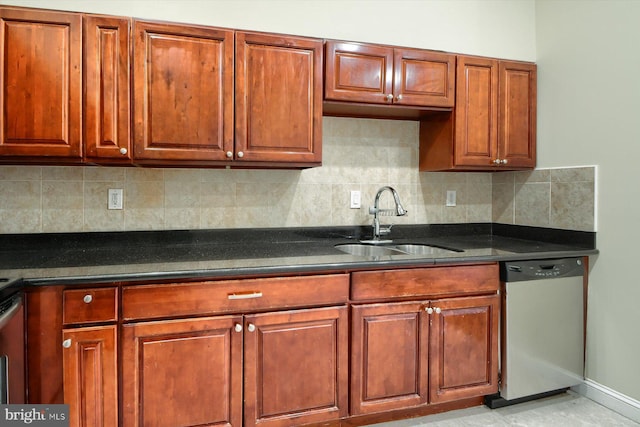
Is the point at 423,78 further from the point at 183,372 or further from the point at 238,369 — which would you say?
the point at 183,372

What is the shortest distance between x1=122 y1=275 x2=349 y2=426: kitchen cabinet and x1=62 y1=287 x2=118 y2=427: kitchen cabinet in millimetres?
52

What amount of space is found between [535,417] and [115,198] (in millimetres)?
2548

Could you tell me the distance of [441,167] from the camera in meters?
2.64

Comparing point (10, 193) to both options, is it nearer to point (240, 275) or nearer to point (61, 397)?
point (61, 397)

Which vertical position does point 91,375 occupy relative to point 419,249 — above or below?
below

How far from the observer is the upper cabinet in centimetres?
229

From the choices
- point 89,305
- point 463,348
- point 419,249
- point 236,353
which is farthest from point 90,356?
point 419,249

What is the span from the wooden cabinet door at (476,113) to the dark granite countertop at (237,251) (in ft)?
1.82

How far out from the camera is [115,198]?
2.30m

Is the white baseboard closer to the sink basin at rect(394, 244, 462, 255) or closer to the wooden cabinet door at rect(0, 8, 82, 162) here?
the sink basin at rect(394, 244, 462, 255)

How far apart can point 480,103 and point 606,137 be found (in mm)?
703

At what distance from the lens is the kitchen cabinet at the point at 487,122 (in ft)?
8.32

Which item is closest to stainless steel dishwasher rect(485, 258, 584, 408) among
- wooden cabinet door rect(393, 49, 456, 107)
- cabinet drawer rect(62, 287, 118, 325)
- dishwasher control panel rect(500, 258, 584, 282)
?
dishwasher control panel rect(500, 258, 584, 282)

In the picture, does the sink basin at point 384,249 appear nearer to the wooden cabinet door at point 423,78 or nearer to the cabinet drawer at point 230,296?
the cabinet drawer at point 230,296
